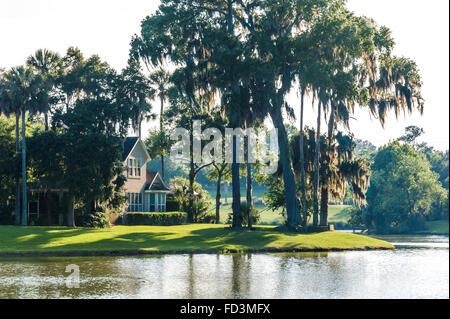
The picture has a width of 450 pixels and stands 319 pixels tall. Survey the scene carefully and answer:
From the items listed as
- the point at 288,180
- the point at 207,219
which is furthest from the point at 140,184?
the point at 288,180

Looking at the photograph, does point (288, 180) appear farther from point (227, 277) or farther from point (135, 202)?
point (227, 277)

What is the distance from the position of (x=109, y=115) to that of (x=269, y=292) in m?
40.6

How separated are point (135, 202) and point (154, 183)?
4.43 metres

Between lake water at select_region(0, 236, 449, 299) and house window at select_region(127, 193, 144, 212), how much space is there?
33485 mm

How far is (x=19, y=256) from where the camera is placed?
35062 mm

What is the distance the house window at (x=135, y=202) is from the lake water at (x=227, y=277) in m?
33.5

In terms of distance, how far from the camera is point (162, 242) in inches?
1682

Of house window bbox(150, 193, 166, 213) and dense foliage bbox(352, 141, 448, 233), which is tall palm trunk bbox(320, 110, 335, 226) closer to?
house window bbox(150, 193, 166, 213)

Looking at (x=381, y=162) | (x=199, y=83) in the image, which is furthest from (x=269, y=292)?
(x=381, y=162)

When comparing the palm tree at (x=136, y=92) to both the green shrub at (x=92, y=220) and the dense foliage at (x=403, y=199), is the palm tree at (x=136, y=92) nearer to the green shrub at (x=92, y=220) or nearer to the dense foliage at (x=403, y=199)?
the green shrub at (x=92, y=220)

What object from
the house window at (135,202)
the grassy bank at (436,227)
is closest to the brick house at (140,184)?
the house window at (135,202)

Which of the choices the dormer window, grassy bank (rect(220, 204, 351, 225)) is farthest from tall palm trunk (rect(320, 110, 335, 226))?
grassy bank (rect(220, 204, 351, 225))

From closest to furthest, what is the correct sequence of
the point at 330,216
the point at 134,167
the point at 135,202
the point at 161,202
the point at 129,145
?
the point at 129,145 → the point at 134,167 → the point at 135,202 → the point at 161,202 → the point at 330,216

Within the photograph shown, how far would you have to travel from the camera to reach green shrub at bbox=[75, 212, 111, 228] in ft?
186
